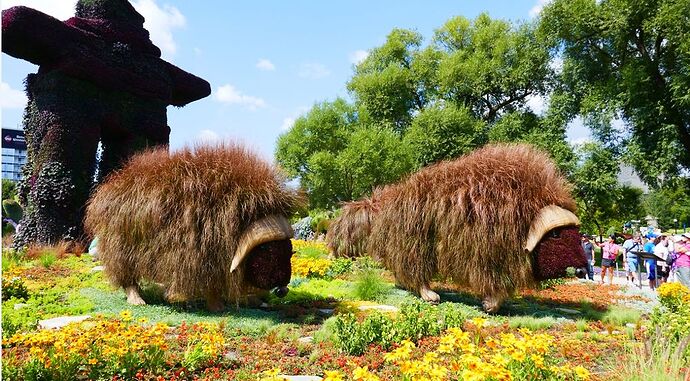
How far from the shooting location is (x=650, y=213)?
5647 centimetres

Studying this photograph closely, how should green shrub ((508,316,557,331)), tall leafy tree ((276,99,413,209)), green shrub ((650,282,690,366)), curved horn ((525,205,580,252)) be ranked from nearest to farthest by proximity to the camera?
1. green shrub ((650,282,690,366))
2. green shrub ((508,316,557,331))
3. curved horn ((525,205,580,252))
4. tall leafy tree ((276,99,413,209))

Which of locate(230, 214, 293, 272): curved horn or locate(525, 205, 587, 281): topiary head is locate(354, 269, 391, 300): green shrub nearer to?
locate(230, 214, 293, 272): curved horn

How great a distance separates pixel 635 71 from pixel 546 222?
15858mm

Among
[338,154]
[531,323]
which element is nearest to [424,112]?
[338,154]

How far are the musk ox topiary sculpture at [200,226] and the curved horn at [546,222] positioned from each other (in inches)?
141

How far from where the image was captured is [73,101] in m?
13.4

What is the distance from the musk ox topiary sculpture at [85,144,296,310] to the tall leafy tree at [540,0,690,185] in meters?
17.4

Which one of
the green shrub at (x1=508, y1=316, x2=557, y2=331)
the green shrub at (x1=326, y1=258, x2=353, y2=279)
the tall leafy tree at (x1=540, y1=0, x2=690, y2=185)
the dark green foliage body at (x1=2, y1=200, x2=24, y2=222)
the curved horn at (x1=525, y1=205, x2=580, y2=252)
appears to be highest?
the tall leafy tree at (x1=540, y1=0, x2=690, y2=185)

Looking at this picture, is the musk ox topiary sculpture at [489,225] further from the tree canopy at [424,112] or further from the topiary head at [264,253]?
the tree canopy at [424,112]

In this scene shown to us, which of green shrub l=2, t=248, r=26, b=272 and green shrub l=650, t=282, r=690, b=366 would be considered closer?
green shrub l=650, t=282, r=690, b=366

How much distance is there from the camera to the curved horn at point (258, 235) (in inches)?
271

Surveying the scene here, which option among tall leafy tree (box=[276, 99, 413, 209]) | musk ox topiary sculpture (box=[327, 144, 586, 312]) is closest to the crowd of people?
musk ox topiary sculpture (box=[327, 144, 586, 312])

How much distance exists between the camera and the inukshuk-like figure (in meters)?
13.0

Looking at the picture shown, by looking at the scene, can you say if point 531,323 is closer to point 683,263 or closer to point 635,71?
point 683,263
